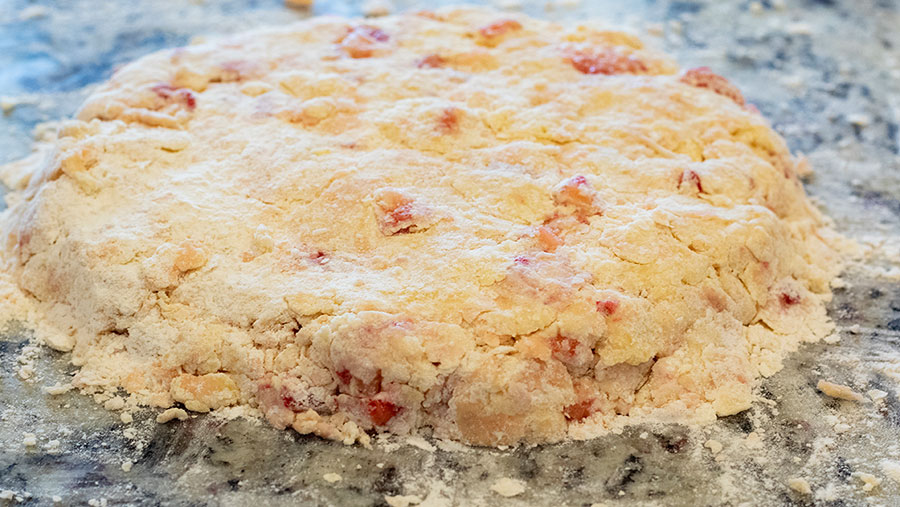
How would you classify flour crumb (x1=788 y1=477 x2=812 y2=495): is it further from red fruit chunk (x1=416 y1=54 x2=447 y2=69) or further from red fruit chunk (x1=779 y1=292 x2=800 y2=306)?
red fruit chunk (x1=416 y1=54 x2=447 y2=69)

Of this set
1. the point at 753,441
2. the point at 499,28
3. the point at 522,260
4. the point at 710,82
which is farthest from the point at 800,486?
the point at 499,28

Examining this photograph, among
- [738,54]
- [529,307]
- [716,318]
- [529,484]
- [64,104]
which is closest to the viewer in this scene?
[529,484]

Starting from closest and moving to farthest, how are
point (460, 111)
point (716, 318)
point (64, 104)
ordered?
point (716, 318) → point (460, 111) → point (64, 104)

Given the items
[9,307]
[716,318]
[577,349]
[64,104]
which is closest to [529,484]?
[577,349]

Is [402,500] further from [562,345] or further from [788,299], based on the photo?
[788,299]

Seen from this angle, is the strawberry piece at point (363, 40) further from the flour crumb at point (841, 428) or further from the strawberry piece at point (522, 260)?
the flour crumb at point (841, 428)

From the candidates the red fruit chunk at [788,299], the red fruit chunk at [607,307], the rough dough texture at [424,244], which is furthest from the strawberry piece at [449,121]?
the red fruit chunk at [788,299]

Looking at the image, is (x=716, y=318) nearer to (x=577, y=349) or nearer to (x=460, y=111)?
(x=577, y=349)
